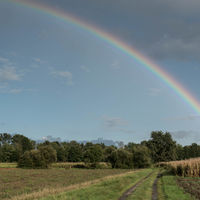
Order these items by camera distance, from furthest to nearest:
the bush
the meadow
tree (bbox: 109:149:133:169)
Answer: tree (bbox: 109:149:133:169), the bush, the meadow

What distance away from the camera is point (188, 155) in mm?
150625

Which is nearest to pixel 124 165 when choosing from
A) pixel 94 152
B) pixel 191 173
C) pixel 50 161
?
pixel 94 152

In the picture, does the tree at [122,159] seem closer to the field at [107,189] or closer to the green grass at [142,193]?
the field at [107,189]

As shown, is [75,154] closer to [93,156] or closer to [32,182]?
[93,156]

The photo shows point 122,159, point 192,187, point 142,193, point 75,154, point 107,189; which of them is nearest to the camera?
point 142,193

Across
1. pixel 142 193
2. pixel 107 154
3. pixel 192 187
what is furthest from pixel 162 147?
pixel 142 193

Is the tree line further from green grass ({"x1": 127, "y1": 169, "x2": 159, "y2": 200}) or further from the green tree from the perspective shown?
green grass ({"x1": 127, "y1": 169, "x2": 159, "y2": 200})

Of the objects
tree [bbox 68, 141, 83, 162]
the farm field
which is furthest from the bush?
the farm field

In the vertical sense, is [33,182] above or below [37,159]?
below

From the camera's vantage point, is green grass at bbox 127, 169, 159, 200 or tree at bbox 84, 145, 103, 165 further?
tree at bbox 84, 145, 103, 165

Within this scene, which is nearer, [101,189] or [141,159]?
[101,189]

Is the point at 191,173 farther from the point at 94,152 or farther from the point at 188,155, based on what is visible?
the point at 188,155

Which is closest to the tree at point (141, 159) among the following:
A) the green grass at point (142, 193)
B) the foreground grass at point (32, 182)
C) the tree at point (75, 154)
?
the tree at point (75, 154)

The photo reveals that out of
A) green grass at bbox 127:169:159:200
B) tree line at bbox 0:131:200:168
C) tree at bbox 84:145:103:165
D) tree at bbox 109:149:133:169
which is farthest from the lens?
tree at bbox 109:149:133:169
